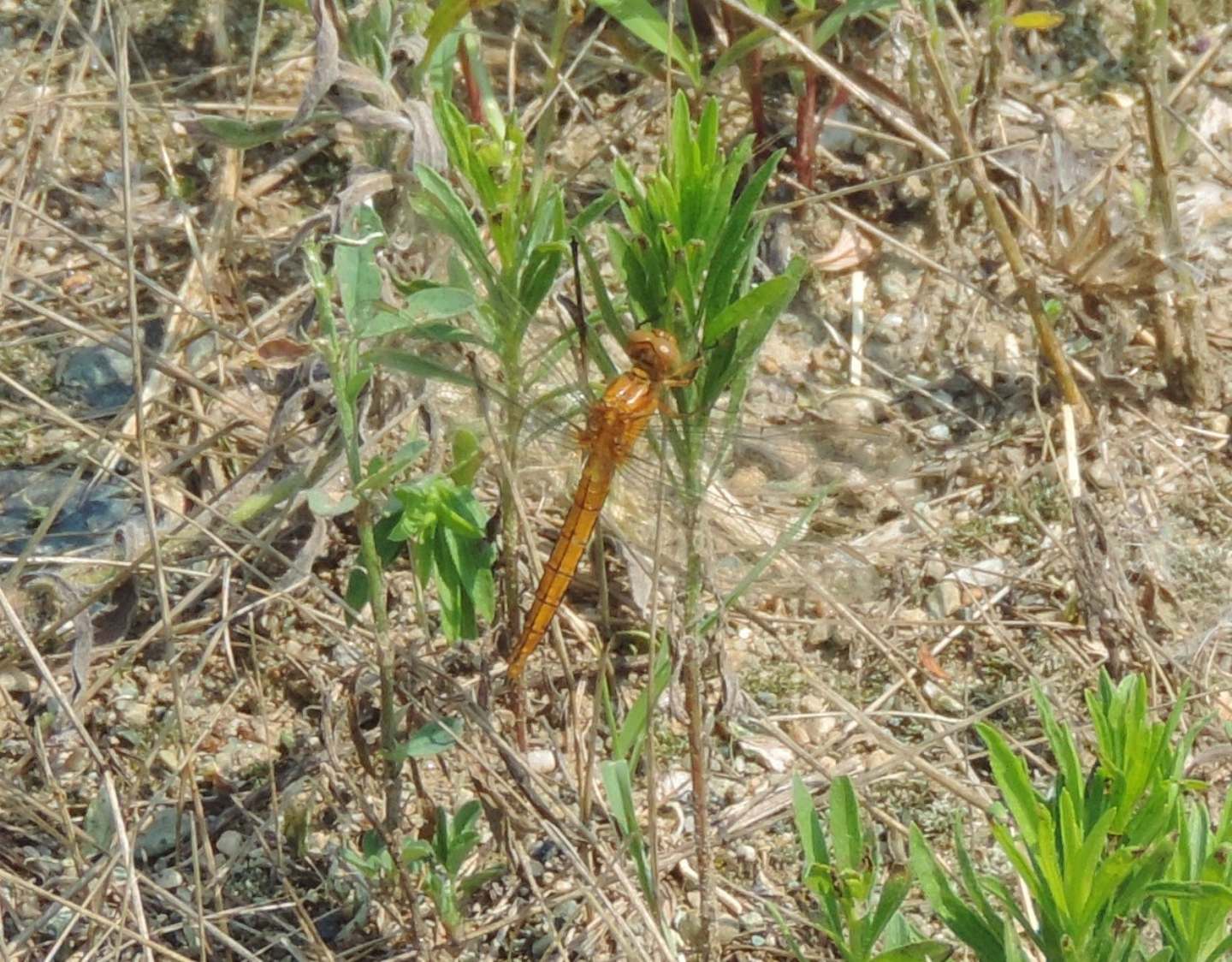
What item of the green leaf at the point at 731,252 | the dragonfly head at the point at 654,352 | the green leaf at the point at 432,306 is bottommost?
the dragonfly head at the point at 654,352

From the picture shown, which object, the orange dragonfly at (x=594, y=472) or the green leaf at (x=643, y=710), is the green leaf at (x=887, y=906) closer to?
the green leaf at (x=643, y=710)

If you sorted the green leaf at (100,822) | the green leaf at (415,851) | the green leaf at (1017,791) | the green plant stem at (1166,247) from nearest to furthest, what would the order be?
1. the green leaf at (1017,791)
2. the green leaf at (415,851)
3. the green leaf at (100,822)
4. the green plant stem at (1166,247)

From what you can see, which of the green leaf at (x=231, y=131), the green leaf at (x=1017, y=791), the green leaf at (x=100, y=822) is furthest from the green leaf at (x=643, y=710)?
the green leaf at (x=231, y=131)

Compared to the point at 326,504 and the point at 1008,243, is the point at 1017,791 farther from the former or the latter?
the point at 1008,243

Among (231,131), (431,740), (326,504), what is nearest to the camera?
(326,504)

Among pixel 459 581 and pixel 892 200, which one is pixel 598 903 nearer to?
pixel 459 581

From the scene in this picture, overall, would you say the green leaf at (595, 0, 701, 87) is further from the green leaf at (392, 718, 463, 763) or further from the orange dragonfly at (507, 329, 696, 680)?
the green leaf at (392, 718, 463, 763)

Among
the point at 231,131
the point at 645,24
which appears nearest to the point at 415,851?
the point at 231,131
